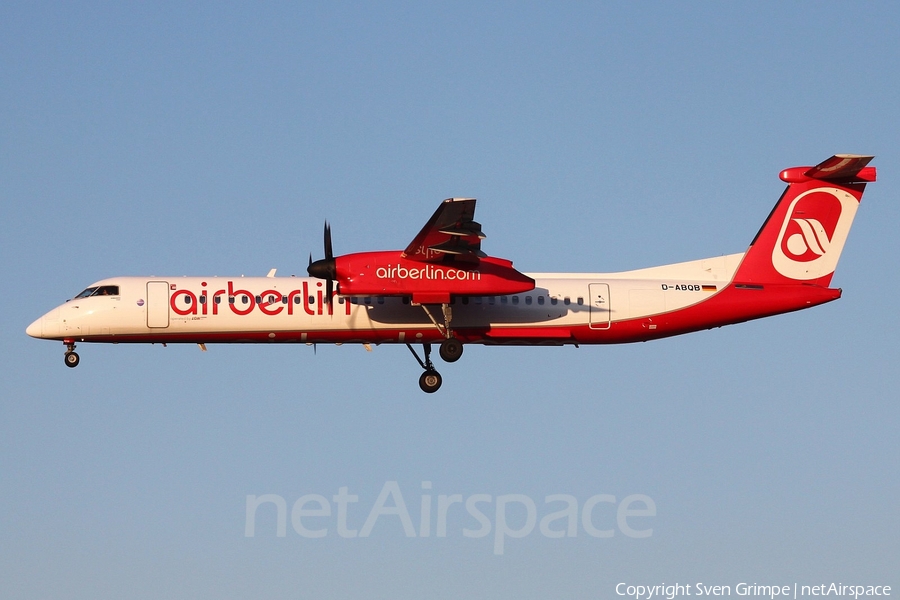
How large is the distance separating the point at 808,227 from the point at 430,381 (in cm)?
1001

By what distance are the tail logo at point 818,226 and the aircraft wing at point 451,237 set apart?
321 inches

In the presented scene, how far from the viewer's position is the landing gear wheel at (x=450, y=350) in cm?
2869

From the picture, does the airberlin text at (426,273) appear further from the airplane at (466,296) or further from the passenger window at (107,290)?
the passenger window at (107,290)

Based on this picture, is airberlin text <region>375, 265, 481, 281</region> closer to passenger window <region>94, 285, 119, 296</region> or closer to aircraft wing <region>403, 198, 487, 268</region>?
aircraft wing <region>403, 198, 487, 268</region>

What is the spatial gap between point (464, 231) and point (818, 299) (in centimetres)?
933

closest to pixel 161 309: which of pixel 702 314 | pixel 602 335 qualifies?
pixel 602 335

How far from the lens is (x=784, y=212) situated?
31062 millimetres

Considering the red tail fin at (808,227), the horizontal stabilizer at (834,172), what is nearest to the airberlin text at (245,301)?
the red tail fin at (808,227)

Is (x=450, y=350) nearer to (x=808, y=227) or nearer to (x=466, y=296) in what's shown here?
(x=466, y=296)

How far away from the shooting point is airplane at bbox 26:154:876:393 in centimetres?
2769

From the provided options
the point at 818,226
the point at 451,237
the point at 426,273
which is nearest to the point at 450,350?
the point at 426,273

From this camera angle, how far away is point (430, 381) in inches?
1153

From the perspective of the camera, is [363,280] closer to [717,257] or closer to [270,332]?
[270,332]

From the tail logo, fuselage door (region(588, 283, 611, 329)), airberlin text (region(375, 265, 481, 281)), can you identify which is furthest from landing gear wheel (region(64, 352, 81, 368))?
the tail logo
